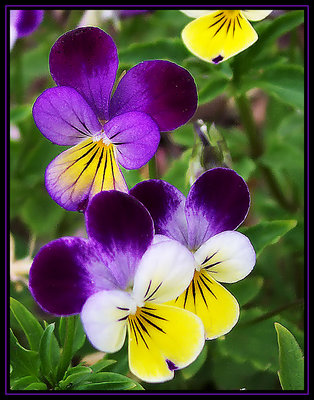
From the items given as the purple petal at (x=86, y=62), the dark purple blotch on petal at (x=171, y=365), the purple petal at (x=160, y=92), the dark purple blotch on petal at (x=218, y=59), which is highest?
the purple petal at (x=86, y=62)

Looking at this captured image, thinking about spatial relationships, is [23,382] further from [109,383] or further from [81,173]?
[81,173]

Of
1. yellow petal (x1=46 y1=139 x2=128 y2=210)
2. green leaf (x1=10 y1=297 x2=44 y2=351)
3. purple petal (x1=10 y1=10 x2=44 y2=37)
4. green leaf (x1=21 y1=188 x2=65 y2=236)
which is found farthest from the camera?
green leaf (x1=21 y1=188 x2=65 y2=236)

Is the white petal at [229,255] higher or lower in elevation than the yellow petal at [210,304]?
higher

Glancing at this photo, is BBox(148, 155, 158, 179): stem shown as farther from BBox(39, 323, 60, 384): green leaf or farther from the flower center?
→ BBox(39, 323, 60, 384): green leaf

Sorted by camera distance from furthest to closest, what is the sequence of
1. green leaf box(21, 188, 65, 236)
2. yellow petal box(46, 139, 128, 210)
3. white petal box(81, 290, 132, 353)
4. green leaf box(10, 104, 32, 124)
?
green leaf box(21, 188, 65, 236) < green leaf box(10, 104, 32, 124) < yellow petal box(46, 139, 128, 210) < white petal box(81, 290, 132, 353)

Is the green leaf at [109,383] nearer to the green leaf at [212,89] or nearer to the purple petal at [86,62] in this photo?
the purple petal at [86,62]

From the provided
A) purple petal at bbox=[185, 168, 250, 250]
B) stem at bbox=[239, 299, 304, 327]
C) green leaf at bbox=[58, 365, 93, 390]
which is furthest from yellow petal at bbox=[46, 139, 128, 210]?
stem at bbox=[239, 299, 304, 327]

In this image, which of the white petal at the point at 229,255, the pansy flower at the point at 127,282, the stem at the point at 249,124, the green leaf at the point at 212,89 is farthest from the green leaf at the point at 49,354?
the stem at the point at 249,124
